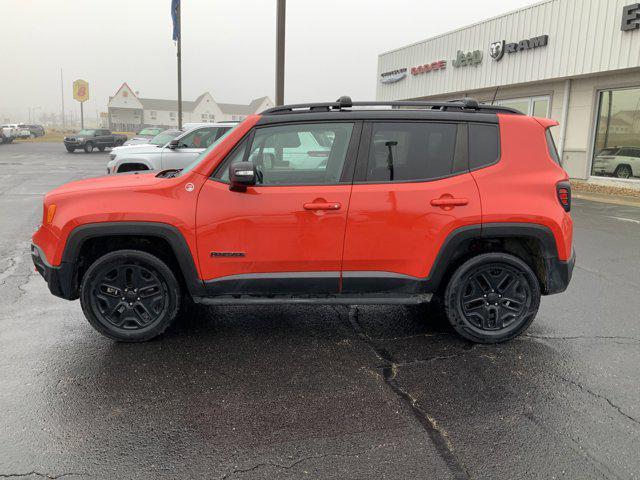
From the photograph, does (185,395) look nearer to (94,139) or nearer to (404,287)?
(404,287)

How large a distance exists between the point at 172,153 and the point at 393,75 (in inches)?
783

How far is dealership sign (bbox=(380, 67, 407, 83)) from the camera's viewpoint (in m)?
27.8

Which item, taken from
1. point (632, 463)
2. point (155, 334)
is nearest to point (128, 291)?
point (155, 334)

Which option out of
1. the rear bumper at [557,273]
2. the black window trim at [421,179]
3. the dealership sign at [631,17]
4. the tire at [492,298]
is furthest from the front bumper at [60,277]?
the dealership sign at [631,17]

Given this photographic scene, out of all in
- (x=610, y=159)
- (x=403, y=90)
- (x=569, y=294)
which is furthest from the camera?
(x=403, y=90)

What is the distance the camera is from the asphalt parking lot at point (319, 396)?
261 cm

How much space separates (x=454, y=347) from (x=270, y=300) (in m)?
1.52

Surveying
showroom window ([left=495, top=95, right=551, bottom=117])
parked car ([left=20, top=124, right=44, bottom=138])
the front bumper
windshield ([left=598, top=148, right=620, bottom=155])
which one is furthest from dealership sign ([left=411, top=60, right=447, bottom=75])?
parked car ([left=20, top=124, right=44, bottom=138])

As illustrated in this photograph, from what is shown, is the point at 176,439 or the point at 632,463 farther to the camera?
the point at 176,439

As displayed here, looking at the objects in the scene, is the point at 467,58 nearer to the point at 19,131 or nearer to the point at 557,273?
the point at 557,273

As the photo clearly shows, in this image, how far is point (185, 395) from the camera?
3.28m

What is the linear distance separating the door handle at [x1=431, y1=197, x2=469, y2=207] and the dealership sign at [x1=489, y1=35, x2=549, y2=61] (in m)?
17.2

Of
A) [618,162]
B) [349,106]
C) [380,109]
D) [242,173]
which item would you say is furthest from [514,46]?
[242,173]

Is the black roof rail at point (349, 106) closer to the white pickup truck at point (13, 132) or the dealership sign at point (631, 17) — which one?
the dealership sign at point (631, 17)
